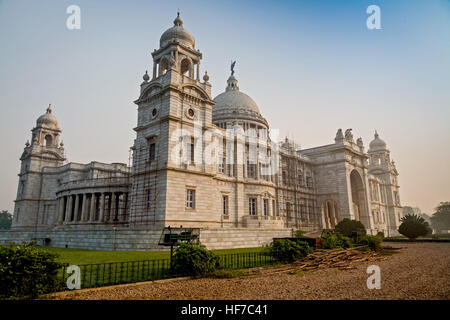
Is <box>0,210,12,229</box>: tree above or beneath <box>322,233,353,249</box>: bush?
above

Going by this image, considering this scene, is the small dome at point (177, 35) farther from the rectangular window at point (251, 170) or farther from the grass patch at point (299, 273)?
the grass patch at point (299, 273)

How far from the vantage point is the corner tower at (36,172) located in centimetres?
4934

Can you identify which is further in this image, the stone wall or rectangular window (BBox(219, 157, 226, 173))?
rectangular window (BBox(219, 157, 226, 173))

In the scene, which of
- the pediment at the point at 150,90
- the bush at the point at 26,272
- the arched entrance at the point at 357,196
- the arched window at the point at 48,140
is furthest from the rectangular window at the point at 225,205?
the arched window at the point at 48,140

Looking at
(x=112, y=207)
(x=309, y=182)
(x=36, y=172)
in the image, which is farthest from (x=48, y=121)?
(x=309, y=182)

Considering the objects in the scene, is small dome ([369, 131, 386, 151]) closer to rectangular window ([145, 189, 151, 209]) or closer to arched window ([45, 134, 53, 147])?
rectangular window ([145, 189, 151, 209])

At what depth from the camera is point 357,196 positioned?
174 ft

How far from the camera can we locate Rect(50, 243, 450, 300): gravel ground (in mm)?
8742

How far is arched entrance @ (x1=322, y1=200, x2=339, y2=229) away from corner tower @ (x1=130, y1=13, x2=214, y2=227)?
29.9 m

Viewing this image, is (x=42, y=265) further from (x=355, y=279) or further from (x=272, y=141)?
(x=272, y=141)
